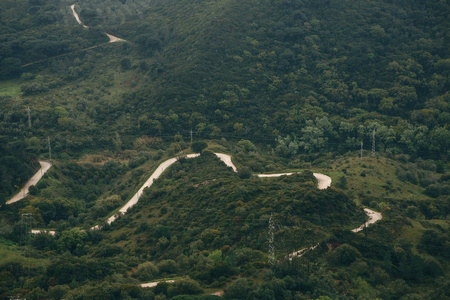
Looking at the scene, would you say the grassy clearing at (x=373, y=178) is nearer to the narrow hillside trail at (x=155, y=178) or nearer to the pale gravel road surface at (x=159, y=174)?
the pale gravel road surface at (x=159, y=174)

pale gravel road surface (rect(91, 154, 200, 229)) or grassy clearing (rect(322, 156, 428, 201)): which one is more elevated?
grassy clearing (rect(322, 156, 428, 201))

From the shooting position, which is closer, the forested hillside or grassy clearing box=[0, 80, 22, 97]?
the forested hillside

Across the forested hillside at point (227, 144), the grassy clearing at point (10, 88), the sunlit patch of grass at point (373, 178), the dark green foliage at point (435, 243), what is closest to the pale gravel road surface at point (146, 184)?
the forested hillside at point (227, 144)

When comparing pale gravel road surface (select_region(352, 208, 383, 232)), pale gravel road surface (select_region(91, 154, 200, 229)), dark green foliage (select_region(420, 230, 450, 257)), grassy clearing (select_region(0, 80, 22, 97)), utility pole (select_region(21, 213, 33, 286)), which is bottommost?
pale gravel road surface (select_region(91, 154, 200, 229))

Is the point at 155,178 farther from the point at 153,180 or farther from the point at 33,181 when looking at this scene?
the point at 33,181

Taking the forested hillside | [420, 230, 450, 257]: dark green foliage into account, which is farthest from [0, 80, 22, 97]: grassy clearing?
[420, 230, 450, 257]: dark green foliage

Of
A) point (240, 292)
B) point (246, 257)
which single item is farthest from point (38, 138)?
point (240, 292)

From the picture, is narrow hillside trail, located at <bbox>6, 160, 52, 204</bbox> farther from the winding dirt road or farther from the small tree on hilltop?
the small tree on hilltop
